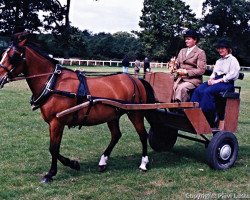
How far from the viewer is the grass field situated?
6.45m

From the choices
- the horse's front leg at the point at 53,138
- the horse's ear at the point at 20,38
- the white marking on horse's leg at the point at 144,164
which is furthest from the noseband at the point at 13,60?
the white marking on horse's leg at the point at 144,164

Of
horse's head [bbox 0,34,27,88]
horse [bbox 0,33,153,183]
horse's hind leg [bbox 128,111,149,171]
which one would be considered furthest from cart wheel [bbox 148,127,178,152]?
horse's head [bbox 0,34,27,88]

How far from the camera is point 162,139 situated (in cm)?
942

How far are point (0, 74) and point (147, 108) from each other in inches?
107

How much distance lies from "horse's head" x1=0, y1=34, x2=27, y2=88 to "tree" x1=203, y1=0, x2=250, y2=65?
72449 mm

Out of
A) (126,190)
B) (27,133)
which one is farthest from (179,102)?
(27,133)

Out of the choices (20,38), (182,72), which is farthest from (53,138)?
(182,72)

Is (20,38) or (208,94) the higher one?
(20,38)

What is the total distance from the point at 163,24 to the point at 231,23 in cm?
1467

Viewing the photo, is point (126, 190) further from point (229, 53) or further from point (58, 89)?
point (229, 53)

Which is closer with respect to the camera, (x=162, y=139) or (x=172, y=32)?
(x=162, y=139)

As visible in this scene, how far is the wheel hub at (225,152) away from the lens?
8008 millimetres

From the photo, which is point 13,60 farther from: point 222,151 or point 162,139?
point 222,151

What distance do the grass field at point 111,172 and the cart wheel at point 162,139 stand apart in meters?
0.18
